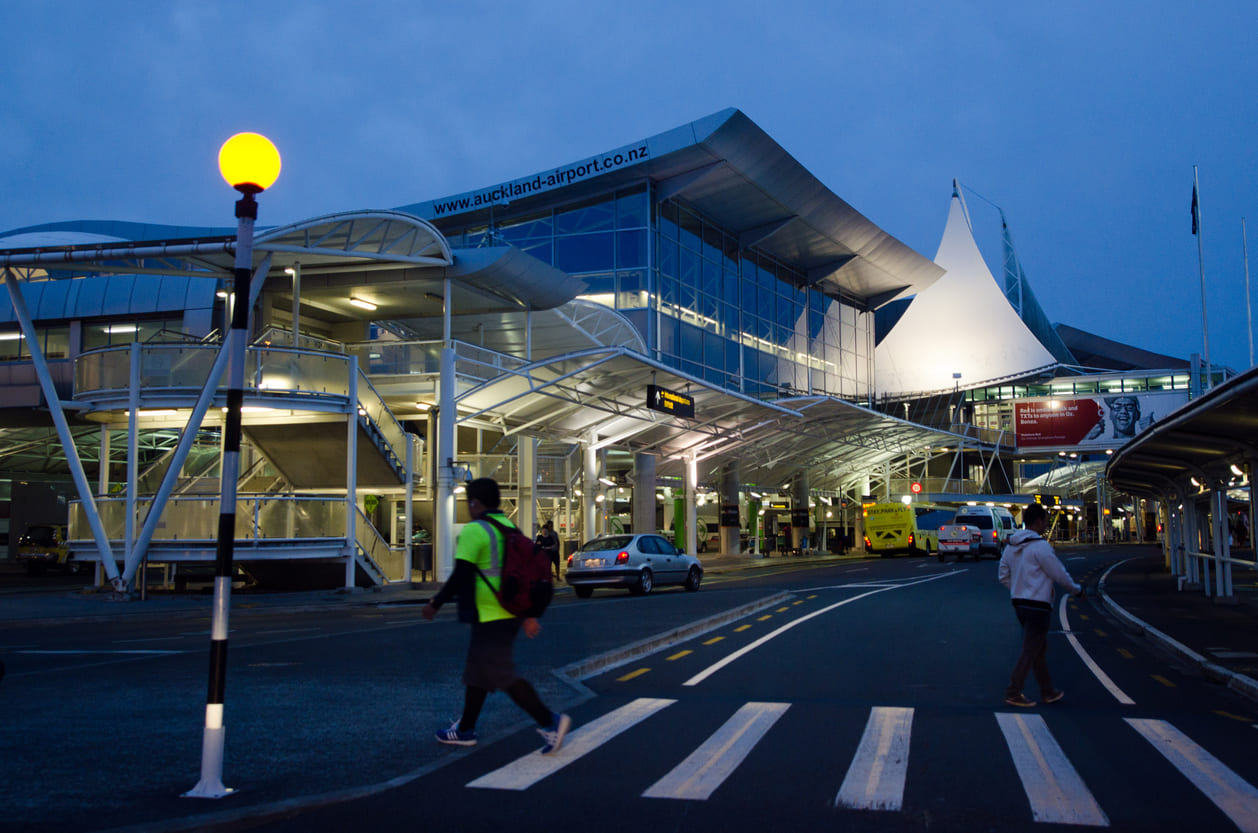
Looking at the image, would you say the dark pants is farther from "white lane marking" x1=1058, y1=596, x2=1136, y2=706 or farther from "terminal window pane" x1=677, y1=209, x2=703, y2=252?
"terminal window pane" x1=677, y1=209, x2=703, y2=252

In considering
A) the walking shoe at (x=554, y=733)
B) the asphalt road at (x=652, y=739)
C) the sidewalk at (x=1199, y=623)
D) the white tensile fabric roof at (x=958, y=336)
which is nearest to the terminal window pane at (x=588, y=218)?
the sidewalk at (x=1199, y=623)

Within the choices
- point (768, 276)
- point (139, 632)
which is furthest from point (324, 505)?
point (768, 276)

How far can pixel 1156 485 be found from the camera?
2948cm

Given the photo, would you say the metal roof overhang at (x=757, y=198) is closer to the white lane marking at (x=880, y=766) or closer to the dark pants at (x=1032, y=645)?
the dark pants at (x=1032, y=645)

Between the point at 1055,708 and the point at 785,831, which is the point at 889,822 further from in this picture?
the point at 1055,708

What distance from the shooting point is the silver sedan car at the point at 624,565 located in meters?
24.5

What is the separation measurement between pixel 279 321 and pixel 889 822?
30.4 metres

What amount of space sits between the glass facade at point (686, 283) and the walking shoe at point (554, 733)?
32.6 m

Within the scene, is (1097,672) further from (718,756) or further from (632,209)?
(632,209)

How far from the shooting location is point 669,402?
34625mm

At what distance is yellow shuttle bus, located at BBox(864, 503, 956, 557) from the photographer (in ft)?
175

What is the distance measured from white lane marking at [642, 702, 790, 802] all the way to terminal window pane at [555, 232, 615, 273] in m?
39.0

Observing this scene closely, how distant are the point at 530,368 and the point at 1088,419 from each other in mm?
50664

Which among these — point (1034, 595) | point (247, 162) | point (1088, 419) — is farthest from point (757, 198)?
point (247, 162)
